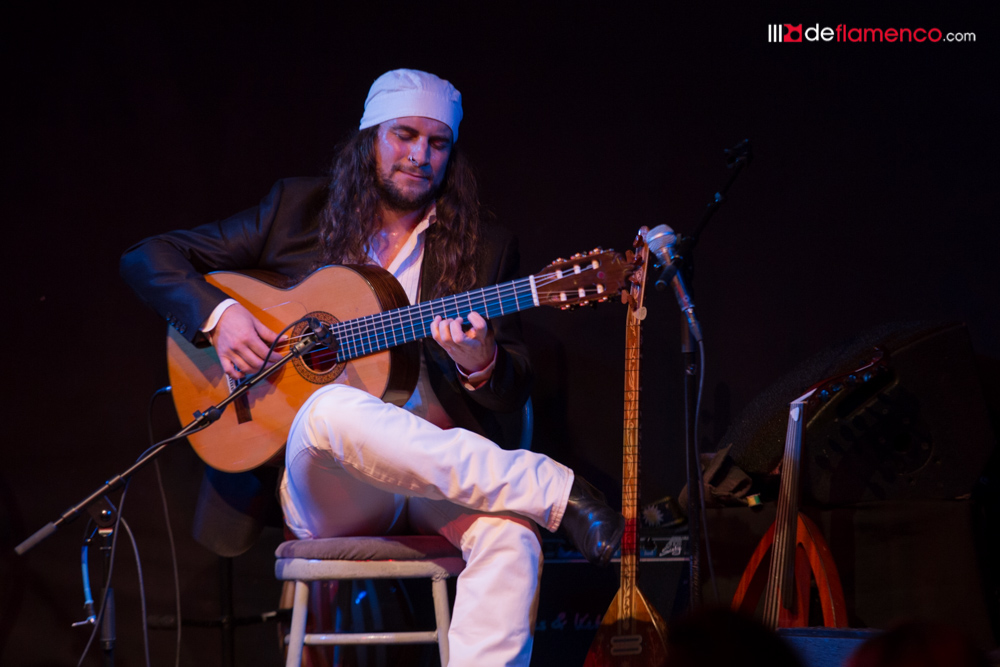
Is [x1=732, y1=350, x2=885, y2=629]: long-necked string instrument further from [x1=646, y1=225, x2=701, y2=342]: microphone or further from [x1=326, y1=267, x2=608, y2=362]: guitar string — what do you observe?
[x1=326, y1=267, x2=608, y2=362]: guitar string

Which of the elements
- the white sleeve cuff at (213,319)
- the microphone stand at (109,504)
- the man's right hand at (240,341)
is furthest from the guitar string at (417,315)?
the white sleeve cuff at (213,319)

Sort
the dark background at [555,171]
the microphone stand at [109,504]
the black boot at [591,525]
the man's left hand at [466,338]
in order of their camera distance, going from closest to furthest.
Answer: the black boot at [591,525], the microphone stand at [109,504], the man's left hand at [466,338], the dark background at [555,171]


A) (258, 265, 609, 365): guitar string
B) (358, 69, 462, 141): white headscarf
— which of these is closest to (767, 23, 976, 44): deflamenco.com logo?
(358, 69, 462, 141): white headscarf

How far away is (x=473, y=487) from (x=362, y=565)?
356mm

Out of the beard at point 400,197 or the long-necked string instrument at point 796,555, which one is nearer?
the long-necked string instrument at point 796,555

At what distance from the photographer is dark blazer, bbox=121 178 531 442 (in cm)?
230

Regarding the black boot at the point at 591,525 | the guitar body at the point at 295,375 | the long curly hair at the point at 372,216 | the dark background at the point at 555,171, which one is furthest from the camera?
the dark background at the point at 555,171

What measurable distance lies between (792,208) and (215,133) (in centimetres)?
207

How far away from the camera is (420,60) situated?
2932 mm

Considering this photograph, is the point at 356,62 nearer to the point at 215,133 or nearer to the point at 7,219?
the point at 215,133

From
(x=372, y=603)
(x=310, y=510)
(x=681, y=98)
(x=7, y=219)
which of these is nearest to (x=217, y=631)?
(x=372, y=603)

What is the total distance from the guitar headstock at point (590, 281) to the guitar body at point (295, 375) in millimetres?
434

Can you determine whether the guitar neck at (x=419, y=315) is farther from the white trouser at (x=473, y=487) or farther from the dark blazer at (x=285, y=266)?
the white trouser at (x=473, y=487)

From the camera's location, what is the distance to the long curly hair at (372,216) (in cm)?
245
